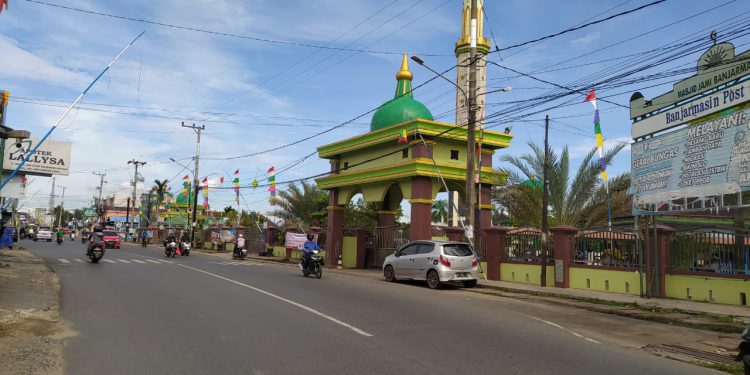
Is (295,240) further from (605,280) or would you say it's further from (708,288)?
(708,288)

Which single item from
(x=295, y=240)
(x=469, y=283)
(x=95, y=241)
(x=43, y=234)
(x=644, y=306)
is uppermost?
(x=295, y=240)

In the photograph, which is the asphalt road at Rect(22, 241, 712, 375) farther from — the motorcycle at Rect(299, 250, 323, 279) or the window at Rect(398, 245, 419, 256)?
the motorcycle at Rect(299, 250, 323, 279)

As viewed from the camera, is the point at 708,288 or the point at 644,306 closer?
the point at 644,306

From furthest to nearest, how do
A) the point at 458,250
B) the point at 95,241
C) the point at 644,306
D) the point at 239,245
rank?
1. the point at 239,245
2. the point at 95,241
3. the point at 458,250
4. the point at 644,306

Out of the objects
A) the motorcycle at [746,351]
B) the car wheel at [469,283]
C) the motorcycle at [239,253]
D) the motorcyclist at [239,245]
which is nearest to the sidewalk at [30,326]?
the motorcycle at [746,351]

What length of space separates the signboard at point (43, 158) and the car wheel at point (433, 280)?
23699 mm

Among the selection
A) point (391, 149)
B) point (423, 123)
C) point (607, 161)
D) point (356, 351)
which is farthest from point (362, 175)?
point (356, 351)

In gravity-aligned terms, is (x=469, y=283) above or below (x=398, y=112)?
below

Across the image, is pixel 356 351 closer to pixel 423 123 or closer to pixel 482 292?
pixel 482 292

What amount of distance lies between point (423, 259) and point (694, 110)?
28.6ft

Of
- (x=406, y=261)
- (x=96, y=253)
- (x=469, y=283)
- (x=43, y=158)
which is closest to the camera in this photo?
(x=469, y=283)

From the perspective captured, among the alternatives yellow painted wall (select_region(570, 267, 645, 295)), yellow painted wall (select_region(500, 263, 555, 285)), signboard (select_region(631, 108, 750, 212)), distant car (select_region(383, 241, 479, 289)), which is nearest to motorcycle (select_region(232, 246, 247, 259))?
distant car (select_region(383, 241, 479, 289))

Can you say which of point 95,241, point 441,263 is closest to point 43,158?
point 95,241

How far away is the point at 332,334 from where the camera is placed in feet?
26.8
